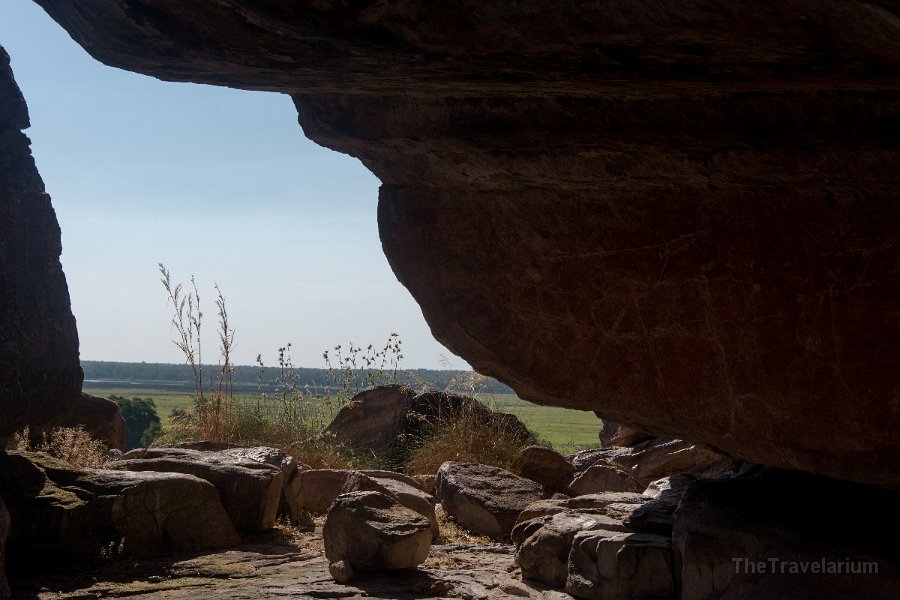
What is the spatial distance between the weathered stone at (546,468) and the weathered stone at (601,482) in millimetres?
501

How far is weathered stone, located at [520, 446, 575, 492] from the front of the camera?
25.6ft

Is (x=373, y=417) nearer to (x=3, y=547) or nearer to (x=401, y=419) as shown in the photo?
(x=401, y=419)

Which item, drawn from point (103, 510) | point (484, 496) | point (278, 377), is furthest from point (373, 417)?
point (103, 510)

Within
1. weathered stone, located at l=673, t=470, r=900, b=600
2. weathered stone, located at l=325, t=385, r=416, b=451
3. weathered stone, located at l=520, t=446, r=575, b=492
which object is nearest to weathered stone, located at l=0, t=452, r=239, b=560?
weathered stone, located at l=673, t=470, r=900, b=600

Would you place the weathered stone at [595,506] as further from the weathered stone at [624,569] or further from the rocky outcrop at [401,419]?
the rocky outcrop at [401,419]

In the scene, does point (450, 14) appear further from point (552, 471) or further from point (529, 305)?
point (552, 471)

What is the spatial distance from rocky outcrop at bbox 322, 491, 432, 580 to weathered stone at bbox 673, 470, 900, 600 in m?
1.39

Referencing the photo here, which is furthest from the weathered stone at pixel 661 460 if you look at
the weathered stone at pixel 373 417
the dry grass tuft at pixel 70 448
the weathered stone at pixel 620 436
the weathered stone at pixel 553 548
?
the dry grass tuft at pixel 70 448

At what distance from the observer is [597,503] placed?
17.5 ft

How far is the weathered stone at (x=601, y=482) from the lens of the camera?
7117mm

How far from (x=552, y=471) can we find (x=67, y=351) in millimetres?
4234

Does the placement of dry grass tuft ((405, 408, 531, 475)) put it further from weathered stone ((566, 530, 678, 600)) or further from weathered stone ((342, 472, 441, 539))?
weathered stone ((566, 530, 678, 600))

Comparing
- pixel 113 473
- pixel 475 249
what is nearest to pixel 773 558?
pixel 475 249

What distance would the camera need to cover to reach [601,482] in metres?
7.12
